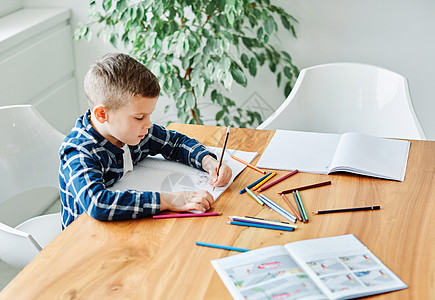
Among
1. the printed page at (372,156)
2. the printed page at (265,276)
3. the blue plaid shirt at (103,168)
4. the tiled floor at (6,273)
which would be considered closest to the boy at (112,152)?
the blue plaid shirt at (103,168)

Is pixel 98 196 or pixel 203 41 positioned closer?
pixel 98 196

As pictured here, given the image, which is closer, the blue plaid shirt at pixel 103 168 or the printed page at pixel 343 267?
the printed page at pixel 343 267

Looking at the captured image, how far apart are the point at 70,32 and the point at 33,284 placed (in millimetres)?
2288

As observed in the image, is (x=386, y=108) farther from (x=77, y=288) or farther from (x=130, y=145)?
(x=77, y=288)

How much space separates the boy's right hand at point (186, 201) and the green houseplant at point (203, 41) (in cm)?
122

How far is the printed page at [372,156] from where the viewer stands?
4.94 ft

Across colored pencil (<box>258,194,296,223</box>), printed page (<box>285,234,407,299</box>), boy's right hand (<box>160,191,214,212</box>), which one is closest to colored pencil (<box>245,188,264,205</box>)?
colored pencil (<box>258,194,296,223</box>)

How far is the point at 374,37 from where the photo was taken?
283 cm

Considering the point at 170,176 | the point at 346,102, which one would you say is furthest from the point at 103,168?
the point at 346,102

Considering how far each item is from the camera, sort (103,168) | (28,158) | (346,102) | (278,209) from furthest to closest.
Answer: (346,102), (28,158), (103,168), (278,209)

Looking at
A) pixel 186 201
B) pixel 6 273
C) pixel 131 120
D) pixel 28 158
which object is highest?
pixel 131 120

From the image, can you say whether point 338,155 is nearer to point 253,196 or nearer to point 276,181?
point 276,181

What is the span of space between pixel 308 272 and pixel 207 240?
Answer: 0.25 meters

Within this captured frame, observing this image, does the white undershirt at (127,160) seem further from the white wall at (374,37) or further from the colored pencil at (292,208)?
the white wall at (374,37)
